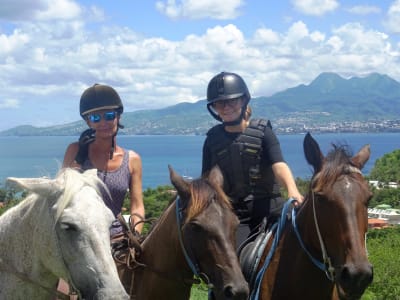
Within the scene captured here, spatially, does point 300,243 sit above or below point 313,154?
below

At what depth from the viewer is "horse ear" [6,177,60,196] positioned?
3.31 meters

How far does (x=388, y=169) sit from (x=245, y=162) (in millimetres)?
101518

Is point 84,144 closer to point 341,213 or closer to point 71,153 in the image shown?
point 71,153

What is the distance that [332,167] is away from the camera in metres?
4.73

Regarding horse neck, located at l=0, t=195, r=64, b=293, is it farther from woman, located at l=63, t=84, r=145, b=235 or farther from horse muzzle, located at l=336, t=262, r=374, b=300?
horse muzzle, located at l=336, t=262, r=374, b=300

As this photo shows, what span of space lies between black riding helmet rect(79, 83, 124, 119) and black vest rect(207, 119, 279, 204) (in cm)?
127

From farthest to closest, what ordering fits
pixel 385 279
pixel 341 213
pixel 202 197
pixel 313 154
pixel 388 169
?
pixel 388 169 < pixel 385 279 < pixel 313 154 < pixel 202 197 < pixel 341 213

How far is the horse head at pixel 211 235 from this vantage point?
14.1ft

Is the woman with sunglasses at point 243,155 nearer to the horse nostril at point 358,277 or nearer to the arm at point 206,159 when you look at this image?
the arm at point 206,159

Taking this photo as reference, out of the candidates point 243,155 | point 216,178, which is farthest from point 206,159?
point 216,178

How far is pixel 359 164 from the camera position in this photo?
4910 mm

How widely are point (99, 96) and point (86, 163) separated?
2.24 ft

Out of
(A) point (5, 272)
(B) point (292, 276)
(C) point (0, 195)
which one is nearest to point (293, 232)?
(B) point (292, 276)

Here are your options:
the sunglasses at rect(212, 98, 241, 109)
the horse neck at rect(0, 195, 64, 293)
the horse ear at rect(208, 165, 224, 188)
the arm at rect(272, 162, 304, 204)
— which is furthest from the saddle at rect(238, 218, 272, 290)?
the horse neck at rect(0, 195, 64, 293)
